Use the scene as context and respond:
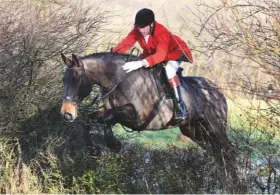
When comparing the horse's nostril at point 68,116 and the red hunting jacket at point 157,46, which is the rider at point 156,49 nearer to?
the red hunting jacket at point 157,46

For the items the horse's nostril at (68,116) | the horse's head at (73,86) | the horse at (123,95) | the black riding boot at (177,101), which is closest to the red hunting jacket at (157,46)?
the horse at (123,95)

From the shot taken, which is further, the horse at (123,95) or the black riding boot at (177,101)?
the black riding boot at (177,101)

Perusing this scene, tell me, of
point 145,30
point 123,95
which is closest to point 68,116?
point 123,95

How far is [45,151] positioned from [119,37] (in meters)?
2.86

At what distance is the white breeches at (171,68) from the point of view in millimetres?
8812

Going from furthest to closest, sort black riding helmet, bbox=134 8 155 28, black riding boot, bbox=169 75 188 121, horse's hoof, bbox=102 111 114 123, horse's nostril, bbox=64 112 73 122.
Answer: black riding boot, bbox=169 75 188 121
black riding helmet, bbox=134 8 155 28
horse's hoof, bbox=102 111 114 123
horse's nostril, bbox=64 112 73 122

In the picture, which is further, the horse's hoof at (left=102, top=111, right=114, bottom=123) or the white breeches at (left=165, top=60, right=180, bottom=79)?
the white breeches at (left=165, top=60, right=180, bottom=79)

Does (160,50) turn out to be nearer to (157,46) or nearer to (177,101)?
(157,46)

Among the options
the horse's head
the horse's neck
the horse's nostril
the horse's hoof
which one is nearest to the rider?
the horse's neck

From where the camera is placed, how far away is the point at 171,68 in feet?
29.0

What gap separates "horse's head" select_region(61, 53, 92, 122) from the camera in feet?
25.5

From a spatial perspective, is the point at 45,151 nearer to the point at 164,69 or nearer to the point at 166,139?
the point at 164,69

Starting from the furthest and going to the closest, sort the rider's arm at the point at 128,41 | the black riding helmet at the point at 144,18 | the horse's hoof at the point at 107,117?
the rider's arm at the point at 128,41 → the black riding helmet at the point at 144,18 → the horse's hoof at the point at 107,117

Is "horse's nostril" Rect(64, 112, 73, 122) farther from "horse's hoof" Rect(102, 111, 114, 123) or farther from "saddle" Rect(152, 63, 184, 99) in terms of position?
"saddle" Rect(152, 63, 184, 99)
